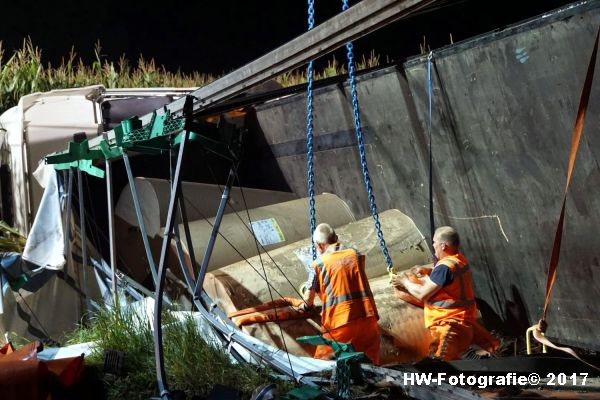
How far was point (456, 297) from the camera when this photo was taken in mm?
5570

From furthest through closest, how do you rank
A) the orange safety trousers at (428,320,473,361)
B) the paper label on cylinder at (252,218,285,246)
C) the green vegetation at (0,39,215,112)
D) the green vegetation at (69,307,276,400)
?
the green vegetation at (0,39,215,112)
the paper label on cylinder at (252,218,285,246)
the orange safety trousers at (428,320,473,361)
the green vegetation at (69,307,276,400)

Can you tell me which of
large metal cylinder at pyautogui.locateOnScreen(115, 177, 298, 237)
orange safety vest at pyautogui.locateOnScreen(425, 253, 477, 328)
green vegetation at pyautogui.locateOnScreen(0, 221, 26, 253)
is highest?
large metal cylinder at pyautogui.locateOnScreen(115, 177, 298, 237)

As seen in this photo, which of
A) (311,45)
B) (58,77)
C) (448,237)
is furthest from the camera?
(58,77)

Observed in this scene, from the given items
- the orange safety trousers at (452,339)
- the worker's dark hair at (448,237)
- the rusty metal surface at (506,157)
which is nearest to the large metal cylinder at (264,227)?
the rusty metal surface at (506,157)

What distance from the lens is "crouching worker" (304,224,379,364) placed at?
535 centimetres

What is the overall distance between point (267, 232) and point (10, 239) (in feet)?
10.0

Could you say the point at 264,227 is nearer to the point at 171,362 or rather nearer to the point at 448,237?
the point at 448,237

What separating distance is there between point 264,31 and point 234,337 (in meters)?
12.8

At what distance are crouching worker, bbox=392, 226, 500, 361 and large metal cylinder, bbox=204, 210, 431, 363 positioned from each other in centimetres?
33

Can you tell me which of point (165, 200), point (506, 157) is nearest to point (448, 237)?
point (506, 157)

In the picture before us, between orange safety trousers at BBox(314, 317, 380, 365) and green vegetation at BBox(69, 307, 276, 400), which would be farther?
orange safety trousers at BBox(314, 317, 380, 365)

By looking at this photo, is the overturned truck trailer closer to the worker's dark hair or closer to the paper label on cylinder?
the paper label on cylinder

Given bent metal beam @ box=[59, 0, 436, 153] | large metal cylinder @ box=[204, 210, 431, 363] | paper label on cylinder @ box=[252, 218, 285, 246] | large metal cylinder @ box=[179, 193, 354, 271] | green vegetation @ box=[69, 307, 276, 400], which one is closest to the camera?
bent metal beam @ box=[59, 0, 436, 153]

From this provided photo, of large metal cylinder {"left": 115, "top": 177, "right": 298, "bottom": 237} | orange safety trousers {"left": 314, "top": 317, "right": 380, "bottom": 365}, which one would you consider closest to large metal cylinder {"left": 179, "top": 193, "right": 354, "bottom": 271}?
large metal cylinder {"left": 115, "top": 177, "right": 298, "bottom": 237}
